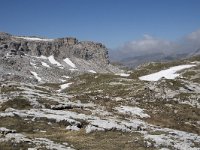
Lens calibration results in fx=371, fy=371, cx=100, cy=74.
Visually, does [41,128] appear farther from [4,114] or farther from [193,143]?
[193,143]

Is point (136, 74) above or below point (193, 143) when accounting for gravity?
above

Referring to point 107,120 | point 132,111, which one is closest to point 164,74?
point 132,111

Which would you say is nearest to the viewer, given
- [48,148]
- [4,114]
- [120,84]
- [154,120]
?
[48,148]

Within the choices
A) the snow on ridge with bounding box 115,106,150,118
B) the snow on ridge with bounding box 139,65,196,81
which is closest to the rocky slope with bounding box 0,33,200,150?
the snow on ridge with bounding box 115,106,150,118

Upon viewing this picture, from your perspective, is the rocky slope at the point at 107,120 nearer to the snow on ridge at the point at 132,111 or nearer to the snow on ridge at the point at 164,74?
the snow on ridge at the point at 132,111

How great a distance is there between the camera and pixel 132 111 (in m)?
55.7

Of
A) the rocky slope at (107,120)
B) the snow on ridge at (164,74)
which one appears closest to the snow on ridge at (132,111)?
the rocky slope at (107,120)

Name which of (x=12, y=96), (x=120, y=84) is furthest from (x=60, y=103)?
(x=120, y=84)

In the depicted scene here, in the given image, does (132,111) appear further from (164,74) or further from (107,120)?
(164,74)

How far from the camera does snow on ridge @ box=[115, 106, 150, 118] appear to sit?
179 ft

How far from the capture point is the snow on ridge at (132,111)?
54644 mm

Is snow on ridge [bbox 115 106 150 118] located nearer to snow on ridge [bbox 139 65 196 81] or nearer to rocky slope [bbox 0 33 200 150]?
rocky slope [bbox 0 33 200 150]

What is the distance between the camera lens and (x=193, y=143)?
126 ft

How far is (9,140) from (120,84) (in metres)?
60.4
